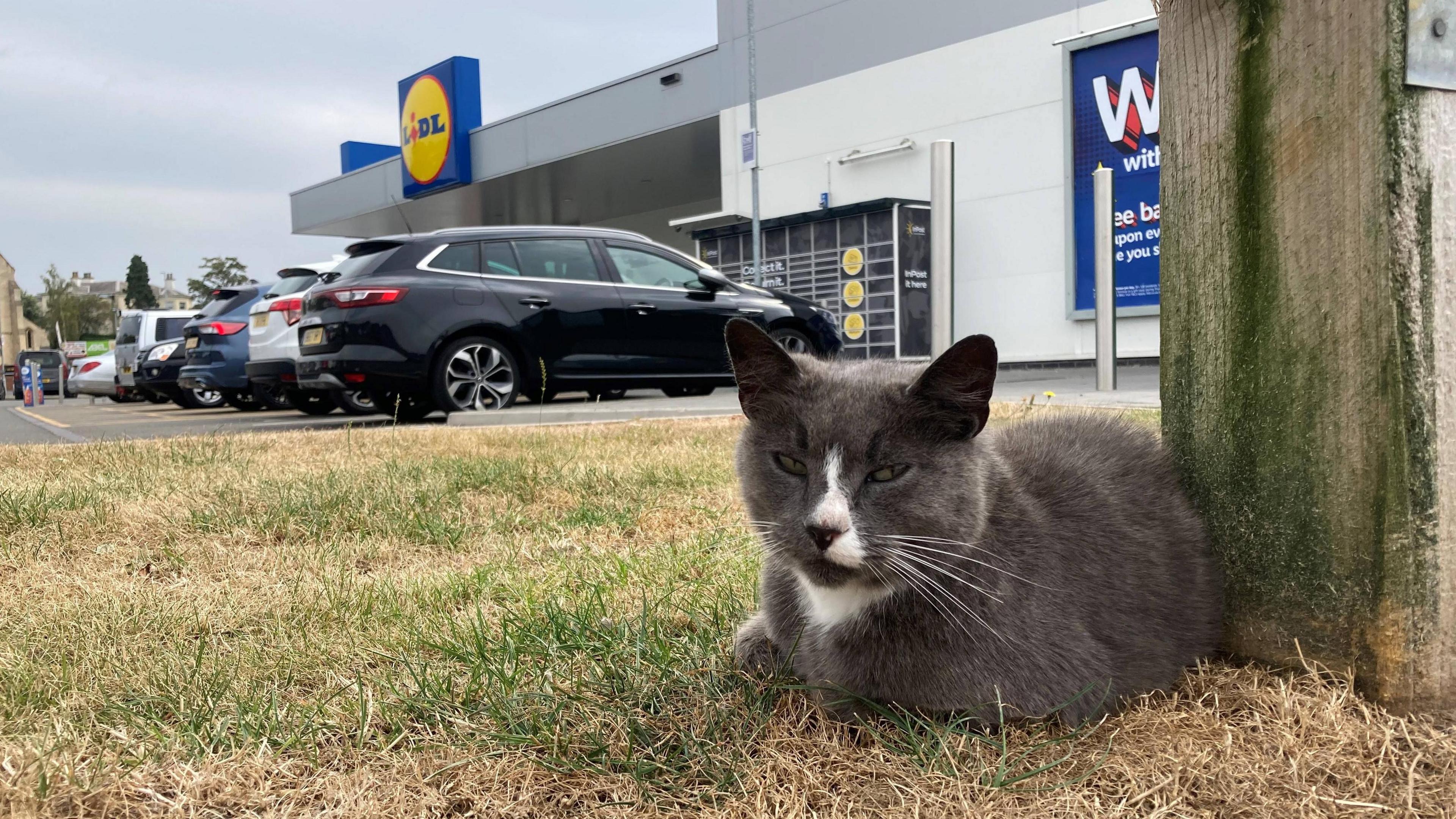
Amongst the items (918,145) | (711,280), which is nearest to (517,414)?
(711,280)

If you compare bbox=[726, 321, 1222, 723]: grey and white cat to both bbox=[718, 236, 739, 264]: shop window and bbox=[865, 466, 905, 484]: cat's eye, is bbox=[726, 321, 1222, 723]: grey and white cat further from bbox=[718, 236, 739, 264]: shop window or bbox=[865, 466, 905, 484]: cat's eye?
bbox=[718, 236, 739, 264]: shop window

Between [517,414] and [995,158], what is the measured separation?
38.1 feet

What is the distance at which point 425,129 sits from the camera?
28.6 metres

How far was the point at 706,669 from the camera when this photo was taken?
80.6 inches

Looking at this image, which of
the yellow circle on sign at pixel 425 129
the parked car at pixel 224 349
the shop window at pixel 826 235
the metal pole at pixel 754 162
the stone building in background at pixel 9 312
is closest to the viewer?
the parked car at pixel 224 349

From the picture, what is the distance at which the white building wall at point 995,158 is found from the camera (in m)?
15.8

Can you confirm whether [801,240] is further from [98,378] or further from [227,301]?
[98,378]

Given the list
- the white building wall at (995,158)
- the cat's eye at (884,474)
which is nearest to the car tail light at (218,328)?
the white building wall at (995,158)

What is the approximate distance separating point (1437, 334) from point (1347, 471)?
28cm

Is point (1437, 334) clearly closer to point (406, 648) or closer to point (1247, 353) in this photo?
point (1247, 353)

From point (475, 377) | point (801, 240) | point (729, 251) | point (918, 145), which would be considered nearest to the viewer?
point (475, 377)

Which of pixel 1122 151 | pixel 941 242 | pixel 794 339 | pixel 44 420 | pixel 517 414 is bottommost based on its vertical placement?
pixel 44 420

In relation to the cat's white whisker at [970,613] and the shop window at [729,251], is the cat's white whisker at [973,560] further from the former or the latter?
the shop window at [729,251]

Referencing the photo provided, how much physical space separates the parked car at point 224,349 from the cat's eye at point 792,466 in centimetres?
1328
